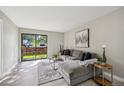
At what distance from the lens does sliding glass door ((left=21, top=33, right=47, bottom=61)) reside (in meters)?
5.64

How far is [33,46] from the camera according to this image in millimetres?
5883

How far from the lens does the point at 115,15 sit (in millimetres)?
2652

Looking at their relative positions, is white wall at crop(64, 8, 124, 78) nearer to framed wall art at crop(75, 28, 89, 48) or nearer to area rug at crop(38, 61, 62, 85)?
framed wall art at crop(75, 28, 89, 48)

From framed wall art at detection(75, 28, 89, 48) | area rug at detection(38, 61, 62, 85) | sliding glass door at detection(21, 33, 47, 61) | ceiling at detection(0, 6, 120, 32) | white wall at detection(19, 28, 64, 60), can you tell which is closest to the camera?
ceiling at detection(0, 6, 120, 32)

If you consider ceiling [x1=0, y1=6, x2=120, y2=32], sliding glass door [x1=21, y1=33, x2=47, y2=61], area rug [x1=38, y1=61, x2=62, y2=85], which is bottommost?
area rug [x1=38, y1=61, x2=62, y2=85]

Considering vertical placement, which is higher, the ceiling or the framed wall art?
the ceiling

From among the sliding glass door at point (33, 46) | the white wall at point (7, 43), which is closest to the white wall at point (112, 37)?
the white wall at point (7, 43)

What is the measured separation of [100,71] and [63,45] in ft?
14.5

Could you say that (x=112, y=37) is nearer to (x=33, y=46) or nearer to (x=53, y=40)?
(x=53, y=40)

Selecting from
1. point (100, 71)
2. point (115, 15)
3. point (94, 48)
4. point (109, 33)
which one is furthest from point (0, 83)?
point (115, 15)

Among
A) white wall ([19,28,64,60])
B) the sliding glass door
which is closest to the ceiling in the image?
the sliding glass door

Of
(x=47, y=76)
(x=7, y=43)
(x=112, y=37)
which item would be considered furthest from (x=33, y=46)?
(x=112, y=37)

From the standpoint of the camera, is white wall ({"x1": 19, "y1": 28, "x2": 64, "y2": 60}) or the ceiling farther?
white wall ({"x1": 19, "y1": 28, "x2": 64, "y2": 60})
